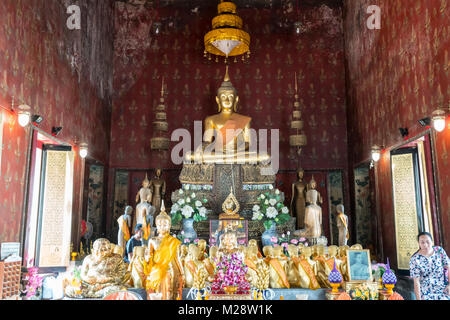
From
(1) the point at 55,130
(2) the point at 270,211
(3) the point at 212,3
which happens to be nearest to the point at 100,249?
(1) the point at 55,130

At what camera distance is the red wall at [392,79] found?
4.93m

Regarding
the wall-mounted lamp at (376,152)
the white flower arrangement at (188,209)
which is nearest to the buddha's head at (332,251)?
the wall-mounted lamp at (376,152)

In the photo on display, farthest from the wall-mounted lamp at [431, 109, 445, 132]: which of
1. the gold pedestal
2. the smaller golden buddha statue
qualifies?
the smaller golden buddha statue

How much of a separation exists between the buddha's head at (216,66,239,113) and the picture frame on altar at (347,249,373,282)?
18.9 ft

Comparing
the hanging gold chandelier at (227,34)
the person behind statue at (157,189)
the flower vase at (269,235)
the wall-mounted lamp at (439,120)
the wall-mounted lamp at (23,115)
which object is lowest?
the flower vase at (269,235)

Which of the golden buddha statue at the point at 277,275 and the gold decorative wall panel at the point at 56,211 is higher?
the gold decorative wall panel at the point at 56,211

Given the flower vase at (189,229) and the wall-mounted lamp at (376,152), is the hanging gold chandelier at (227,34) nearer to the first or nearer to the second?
the wall-mounted lamp at (376,152)

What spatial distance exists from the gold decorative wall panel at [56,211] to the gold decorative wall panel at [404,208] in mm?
5160

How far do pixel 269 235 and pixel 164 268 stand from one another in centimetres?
383

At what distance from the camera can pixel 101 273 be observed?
4.18 metres

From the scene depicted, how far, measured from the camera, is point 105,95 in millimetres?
9344

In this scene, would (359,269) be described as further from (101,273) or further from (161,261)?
(101,273)

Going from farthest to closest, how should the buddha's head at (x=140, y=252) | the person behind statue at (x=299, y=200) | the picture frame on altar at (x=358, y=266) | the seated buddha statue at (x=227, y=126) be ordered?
the seated buddha statue at (x=227, y=126), the person behind statue at (x=299, y=200), the buddha's head at (x=140, y=252), the picture frame on altar at (x=358, y=266)
